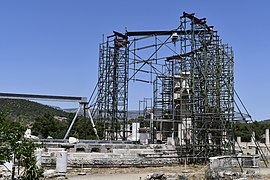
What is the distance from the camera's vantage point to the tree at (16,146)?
1109cm

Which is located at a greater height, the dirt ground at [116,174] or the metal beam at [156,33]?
the metal beam at [156,33]

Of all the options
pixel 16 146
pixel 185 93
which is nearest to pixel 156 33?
pixel 185 93

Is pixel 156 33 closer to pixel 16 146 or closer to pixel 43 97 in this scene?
pixel 43 97

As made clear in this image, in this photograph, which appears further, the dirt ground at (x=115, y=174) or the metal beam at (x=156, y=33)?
the metal beam at (x=156, y=33)

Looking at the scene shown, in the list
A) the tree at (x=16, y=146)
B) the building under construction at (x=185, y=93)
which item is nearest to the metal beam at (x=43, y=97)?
the building under construction at (x=185, y=93)

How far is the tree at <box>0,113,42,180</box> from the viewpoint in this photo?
1109 cm

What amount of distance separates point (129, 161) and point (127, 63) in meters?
13.7

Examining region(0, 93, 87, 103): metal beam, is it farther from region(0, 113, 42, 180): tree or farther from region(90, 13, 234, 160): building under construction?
region(0, 113, 42, 180): tree

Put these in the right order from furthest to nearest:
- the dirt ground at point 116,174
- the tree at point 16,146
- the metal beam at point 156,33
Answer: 1. the metal beam at point 156,33
2. the dirt ground at point 116,174
3. the tree at point 16,146

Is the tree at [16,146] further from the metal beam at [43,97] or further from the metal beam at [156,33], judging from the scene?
the metal beam at [156,33]

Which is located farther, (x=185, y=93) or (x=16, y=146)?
(x=185, y=93)

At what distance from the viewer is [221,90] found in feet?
105

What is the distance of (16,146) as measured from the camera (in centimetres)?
1158

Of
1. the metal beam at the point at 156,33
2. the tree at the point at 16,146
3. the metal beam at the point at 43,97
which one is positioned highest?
the metal beam at the point at 156,33
